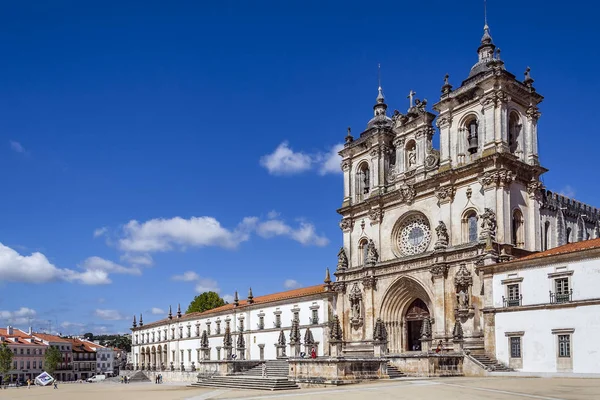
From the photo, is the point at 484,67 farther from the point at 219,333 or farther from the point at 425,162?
the point at 219,333

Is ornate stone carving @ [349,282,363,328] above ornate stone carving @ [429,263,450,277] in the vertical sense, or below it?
below

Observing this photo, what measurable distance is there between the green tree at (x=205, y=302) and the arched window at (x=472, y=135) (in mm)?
57065

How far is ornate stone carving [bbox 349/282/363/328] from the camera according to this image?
4434cm

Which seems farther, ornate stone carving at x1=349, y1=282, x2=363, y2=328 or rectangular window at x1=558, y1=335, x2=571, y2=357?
ornate stone carving at x1=349, y1=282, x2=363, y2=328

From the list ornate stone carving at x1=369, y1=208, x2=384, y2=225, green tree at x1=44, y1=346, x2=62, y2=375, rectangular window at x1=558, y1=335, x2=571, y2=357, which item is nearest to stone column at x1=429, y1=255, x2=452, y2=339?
ornate stone carving at x1=369, y1=208, x2=384, y2=225

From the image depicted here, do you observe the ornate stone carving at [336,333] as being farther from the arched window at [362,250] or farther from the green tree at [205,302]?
the green tree at [205,302]

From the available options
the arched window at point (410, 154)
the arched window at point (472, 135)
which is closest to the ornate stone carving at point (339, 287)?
the arched window at point (410, 154)

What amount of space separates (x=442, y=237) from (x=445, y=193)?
3002 millimetres

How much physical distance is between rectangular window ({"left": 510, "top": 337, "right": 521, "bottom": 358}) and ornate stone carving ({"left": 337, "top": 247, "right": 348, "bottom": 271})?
17044mm

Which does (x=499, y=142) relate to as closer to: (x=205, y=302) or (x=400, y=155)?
(x=400, y=155)

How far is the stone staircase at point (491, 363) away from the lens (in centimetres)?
3068

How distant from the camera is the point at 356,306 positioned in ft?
147

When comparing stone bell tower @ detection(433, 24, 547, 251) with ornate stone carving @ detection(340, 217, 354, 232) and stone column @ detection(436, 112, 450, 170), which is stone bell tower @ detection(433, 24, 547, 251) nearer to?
stone column @ detection(436, 112, 450, 170)

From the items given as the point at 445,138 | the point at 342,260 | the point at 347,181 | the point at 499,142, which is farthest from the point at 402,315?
the point at 499,142
